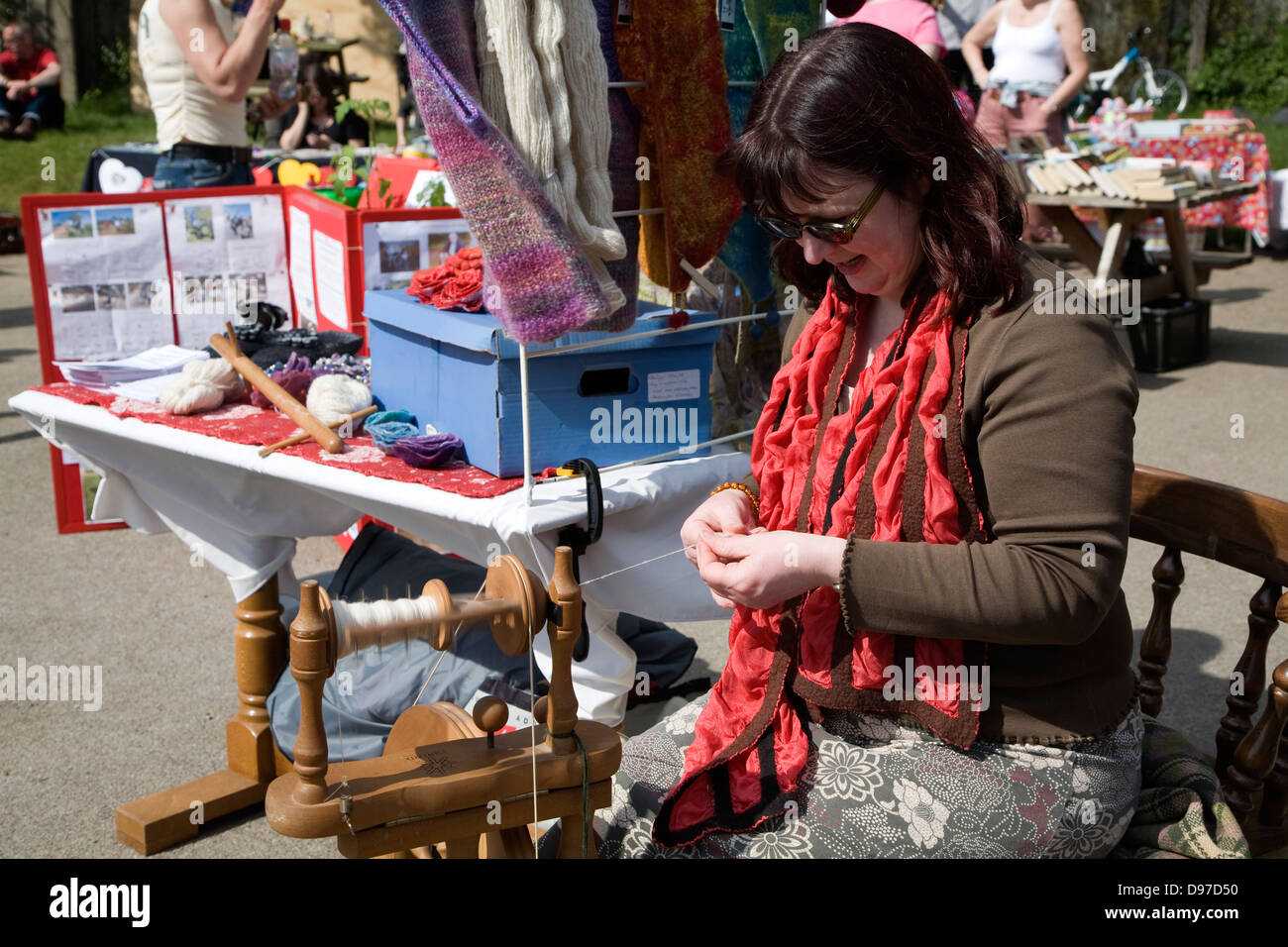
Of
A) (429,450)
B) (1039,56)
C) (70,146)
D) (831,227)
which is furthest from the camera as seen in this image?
(70,146)

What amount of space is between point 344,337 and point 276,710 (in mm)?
877

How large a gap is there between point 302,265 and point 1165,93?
1232 centimetres

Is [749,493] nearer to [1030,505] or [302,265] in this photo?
[1030,505]

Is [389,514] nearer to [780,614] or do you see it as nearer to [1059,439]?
[780,614]

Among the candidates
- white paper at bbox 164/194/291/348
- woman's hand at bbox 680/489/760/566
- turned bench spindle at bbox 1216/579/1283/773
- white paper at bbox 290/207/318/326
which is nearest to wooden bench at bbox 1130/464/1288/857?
turned bench spindle at bbox 1216/579/1283/773

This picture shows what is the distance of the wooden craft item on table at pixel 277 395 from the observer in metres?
2.22

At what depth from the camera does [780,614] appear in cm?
152

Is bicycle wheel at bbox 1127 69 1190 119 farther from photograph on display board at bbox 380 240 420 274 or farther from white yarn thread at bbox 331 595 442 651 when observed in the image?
white yarn thread at bbox 331 595 442 651

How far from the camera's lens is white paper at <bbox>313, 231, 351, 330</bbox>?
10.5 ft

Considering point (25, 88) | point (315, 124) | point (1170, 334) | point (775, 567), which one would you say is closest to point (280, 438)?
point (775, 567)

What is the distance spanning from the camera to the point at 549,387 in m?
2.08

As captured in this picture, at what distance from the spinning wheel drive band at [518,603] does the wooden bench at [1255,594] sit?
91cm

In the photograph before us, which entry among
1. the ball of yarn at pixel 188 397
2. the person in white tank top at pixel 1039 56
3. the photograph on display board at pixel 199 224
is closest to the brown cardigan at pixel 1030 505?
the ball of yarn at pixel 188 397

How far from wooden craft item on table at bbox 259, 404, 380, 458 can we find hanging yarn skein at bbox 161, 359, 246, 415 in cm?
29
